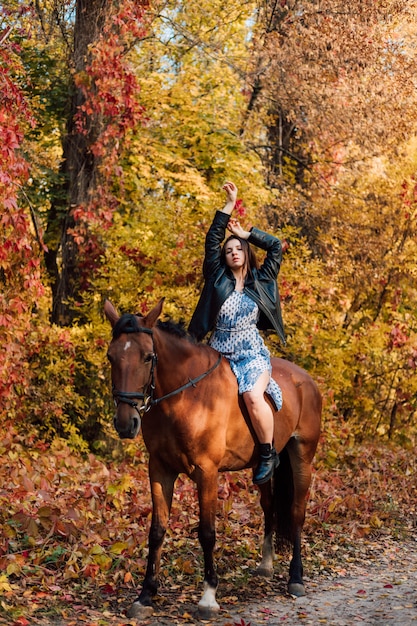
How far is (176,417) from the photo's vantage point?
5.61 metres

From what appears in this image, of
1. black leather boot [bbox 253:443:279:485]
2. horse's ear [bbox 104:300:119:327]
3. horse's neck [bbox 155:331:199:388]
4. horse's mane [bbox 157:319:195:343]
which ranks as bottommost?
black leather boot [bbox 253:443:279:485]

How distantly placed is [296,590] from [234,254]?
2676 millimetres

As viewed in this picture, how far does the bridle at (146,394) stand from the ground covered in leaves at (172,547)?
1446mm

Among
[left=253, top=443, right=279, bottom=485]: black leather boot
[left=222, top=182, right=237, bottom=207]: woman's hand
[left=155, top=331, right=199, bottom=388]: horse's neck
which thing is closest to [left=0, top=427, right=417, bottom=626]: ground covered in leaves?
[left=253, top=443, right=279, bottom=485]: black leather boot

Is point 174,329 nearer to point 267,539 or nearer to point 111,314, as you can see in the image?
point 111,314

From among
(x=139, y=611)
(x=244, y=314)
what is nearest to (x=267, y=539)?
(x=139, y=611)

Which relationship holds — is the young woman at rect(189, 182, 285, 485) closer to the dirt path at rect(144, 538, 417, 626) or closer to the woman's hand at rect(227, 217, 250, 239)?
the woman's hand at rect(227, 217, 250, 239)

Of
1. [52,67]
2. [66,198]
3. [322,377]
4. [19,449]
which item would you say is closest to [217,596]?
[19,449]

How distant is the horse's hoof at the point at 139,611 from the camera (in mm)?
5488

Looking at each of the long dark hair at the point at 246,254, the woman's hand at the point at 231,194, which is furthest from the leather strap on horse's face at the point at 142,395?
the woman's hand at the point at 231,194

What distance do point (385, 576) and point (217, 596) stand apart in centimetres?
184

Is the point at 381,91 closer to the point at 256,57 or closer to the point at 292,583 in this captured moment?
the point at 256,57

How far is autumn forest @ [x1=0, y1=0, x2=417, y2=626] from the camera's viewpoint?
777 centimetres

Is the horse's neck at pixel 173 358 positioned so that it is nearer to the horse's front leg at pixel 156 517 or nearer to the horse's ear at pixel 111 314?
the horse's ear at pixel 111 314
